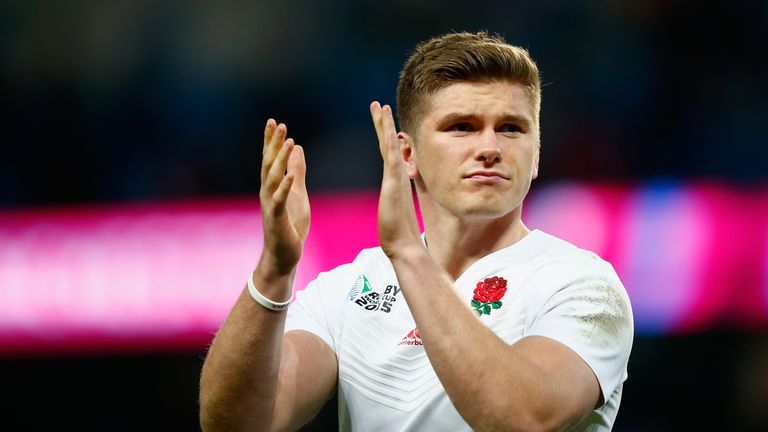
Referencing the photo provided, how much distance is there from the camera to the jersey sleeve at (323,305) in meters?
3.68

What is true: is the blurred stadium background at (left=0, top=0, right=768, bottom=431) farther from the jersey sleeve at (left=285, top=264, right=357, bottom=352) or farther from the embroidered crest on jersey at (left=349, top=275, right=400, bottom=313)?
the embroidered crest on jersey at (left=349, top=275, right=400, bottom=313)

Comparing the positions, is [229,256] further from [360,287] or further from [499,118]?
[499,118]

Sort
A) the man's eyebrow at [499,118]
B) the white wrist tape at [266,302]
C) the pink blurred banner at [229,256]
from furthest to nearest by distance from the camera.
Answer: the pink blurred banner at [229,256] → the man's eyebrow at [499,118] → the white wrist tape at [266,302]

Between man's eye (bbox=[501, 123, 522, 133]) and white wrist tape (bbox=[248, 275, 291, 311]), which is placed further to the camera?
man's eye (bbox=[501, 123, 522, 133])

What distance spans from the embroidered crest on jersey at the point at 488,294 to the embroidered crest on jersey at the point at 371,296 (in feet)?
1.03

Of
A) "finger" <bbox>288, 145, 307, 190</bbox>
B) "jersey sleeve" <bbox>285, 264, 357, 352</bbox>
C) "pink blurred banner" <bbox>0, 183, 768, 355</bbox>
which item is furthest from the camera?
"pink blurred banner" <bbox>0, 183, 768, 355</bbox>

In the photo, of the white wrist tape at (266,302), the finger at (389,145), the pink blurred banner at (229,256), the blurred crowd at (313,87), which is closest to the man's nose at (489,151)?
the finger at (389,145)

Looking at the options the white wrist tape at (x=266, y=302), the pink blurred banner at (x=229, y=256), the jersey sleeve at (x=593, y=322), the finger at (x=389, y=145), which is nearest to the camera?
the finger at (x=389, y=145)

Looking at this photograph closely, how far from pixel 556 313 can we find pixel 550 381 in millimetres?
346

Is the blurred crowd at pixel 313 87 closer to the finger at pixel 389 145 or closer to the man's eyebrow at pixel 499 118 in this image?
the man's eyebrow at pixel 499 118

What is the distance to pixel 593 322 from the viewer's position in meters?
3.06

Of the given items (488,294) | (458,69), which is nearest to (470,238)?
(488,294)

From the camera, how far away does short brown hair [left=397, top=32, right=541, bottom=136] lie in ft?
11.6

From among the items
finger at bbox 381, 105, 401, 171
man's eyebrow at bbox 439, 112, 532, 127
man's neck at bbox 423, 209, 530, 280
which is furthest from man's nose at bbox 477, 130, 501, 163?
finger at bbox 381, 105, 401, 171
